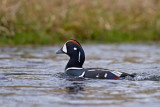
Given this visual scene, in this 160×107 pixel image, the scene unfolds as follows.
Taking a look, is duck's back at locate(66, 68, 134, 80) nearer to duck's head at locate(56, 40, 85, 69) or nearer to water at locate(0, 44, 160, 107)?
water at locate(0, 44, 160, 107)

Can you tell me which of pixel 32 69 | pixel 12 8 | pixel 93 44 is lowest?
pixel 32 69

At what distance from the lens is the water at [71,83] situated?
7.52m

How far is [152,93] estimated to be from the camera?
8242 mm

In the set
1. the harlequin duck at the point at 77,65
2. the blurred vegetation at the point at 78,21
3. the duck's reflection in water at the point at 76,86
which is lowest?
the duck's reflection in water at the point at 76,86

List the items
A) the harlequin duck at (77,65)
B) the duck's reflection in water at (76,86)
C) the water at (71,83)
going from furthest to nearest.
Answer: the harlequin duck at (77,65), the duck's reflection in water at (76,86), the water at (71,83)

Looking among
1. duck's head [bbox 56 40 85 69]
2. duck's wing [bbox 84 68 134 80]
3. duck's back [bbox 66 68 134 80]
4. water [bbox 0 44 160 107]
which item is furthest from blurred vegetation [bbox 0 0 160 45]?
duck's wing [bbox 84 68 134 80]

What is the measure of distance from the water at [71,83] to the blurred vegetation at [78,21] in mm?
2092

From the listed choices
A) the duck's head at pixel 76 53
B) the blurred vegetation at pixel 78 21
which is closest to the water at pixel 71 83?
the duck's head at pixel 76 53

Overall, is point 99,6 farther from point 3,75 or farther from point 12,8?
point 3,75

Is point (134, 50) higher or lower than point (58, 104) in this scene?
higher

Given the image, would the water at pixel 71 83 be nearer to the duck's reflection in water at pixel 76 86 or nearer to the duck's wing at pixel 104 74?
the duck's reflection in water at pixel 76 86

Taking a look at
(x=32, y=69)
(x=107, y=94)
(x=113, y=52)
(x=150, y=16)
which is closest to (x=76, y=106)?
(x=107, y=94)

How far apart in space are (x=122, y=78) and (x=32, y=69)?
306 cm

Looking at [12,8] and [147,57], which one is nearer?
[147,57]
